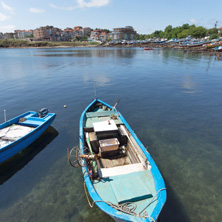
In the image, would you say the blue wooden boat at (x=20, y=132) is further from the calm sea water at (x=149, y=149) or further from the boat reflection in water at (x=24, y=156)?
the calm sea water at (x=149, y=149)

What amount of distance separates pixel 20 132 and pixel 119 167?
35.2 ft

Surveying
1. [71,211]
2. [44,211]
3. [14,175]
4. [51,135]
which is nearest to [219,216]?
[71,211]

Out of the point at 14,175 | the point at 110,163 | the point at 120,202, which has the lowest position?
the point at 14,175

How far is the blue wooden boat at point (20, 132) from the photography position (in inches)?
496

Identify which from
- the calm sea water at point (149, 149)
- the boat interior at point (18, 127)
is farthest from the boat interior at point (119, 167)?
the boat interior at point (18, 127)

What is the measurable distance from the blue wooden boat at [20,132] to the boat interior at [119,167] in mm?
5047

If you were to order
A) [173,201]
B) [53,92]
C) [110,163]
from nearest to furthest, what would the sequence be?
[173,201], [110,163], [53,92]

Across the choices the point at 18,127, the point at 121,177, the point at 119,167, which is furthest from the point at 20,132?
the point at 121,177

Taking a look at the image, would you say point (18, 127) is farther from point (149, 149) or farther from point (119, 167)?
point (149, 149)

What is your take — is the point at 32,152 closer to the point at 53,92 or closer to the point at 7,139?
the point at 7,139

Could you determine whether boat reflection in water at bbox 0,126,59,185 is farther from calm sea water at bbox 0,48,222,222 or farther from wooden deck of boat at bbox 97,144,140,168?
wooden deck of boat at bbox 97,144,140,168

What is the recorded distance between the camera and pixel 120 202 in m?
7.58

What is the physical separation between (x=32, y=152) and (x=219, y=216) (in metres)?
15.3

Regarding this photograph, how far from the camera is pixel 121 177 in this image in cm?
908
